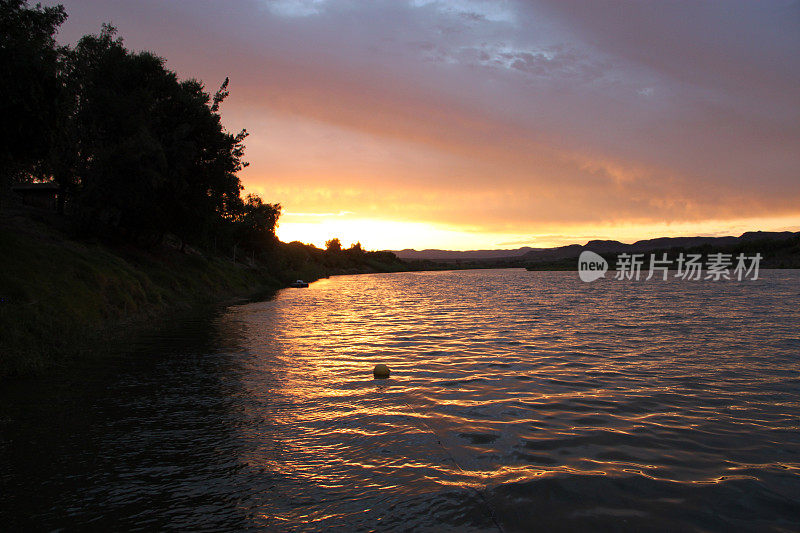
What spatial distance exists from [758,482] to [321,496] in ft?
21.6

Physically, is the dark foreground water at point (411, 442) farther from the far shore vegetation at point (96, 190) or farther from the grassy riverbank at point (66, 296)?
the far shore vegetation at point (96, 190)

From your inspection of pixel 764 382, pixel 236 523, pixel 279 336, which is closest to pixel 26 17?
pixel 279 336

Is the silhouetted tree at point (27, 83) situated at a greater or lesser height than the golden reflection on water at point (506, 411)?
greater

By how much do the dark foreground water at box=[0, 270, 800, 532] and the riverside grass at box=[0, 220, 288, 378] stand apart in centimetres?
177

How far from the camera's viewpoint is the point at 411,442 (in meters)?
9.11

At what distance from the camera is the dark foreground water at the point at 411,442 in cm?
646

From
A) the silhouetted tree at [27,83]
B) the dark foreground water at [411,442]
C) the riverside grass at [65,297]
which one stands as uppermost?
the silhouetted tree at [27,83]

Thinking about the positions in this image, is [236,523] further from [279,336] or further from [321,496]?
[279,336]

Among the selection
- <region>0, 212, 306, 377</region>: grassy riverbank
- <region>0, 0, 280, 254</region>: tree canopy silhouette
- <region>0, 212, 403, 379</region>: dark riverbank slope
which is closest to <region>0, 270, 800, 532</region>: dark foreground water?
<region>0, 212, 403, 379</region>: dark riverbank slope

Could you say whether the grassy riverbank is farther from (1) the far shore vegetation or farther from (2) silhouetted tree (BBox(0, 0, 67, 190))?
(2) silhouetted tree (BBox(0, 0, 67, 190))

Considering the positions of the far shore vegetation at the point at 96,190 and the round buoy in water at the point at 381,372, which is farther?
the far shore vegetation at the point at 96,190

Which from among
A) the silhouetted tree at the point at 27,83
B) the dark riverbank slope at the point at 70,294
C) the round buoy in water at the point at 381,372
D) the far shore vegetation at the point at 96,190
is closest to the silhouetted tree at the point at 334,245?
the far shore vegetation at the point at 96,190

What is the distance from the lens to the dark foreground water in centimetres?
646

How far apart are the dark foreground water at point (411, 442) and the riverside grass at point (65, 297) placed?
5.82 feet
